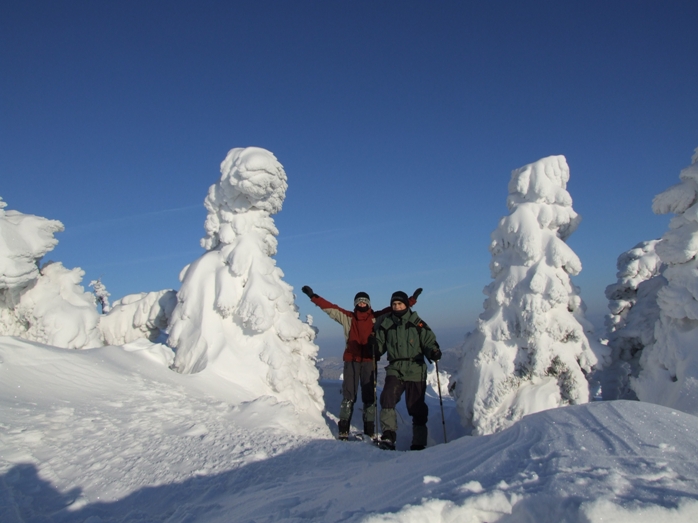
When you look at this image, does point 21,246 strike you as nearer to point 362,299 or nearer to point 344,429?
point 362,299

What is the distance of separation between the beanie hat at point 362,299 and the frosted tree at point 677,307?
6432mm

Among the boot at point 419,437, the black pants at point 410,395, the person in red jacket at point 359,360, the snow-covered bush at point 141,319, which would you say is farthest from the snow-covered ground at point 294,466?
the snow-covered bush at point 141,319

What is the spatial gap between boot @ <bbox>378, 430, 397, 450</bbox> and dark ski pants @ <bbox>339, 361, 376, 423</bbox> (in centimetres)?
149

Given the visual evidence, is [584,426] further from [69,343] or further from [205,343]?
[69,343]

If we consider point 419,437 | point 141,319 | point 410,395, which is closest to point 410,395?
point 410,395

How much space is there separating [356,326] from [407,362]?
179 cm

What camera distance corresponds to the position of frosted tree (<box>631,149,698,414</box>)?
9.12m

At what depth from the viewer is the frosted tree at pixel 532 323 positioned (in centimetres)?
1025

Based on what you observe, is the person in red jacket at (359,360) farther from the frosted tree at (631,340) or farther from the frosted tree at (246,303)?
the frosted tree at (631,340)

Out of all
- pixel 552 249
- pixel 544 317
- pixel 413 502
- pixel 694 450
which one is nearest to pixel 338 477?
pixel 413 502

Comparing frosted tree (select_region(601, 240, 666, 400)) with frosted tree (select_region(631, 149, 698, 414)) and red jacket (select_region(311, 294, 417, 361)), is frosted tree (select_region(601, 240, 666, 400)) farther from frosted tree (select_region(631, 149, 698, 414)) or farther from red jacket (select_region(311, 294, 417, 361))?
red jacket (select_region(311, 294, 417, 361))

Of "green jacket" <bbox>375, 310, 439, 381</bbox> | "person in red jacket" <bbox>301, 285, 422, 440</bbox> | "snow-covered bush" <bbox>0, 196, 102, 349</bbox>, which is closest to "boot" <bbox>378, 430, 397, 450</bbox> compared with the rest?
"green jacket" <bbox>375, 310, 439, 381</bbox>

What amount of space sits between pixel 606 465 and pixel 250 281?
384 inches

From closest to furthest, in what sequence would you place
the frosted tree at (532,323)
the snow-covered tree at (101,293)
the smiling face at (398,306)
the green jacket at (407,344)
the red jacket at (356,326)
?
the green jacket at (407,344)
the smiling face at (398,306)
the red jacket at (356,326)
the frosted tree at (532,323)
the snow-covered tree at (101,293)
